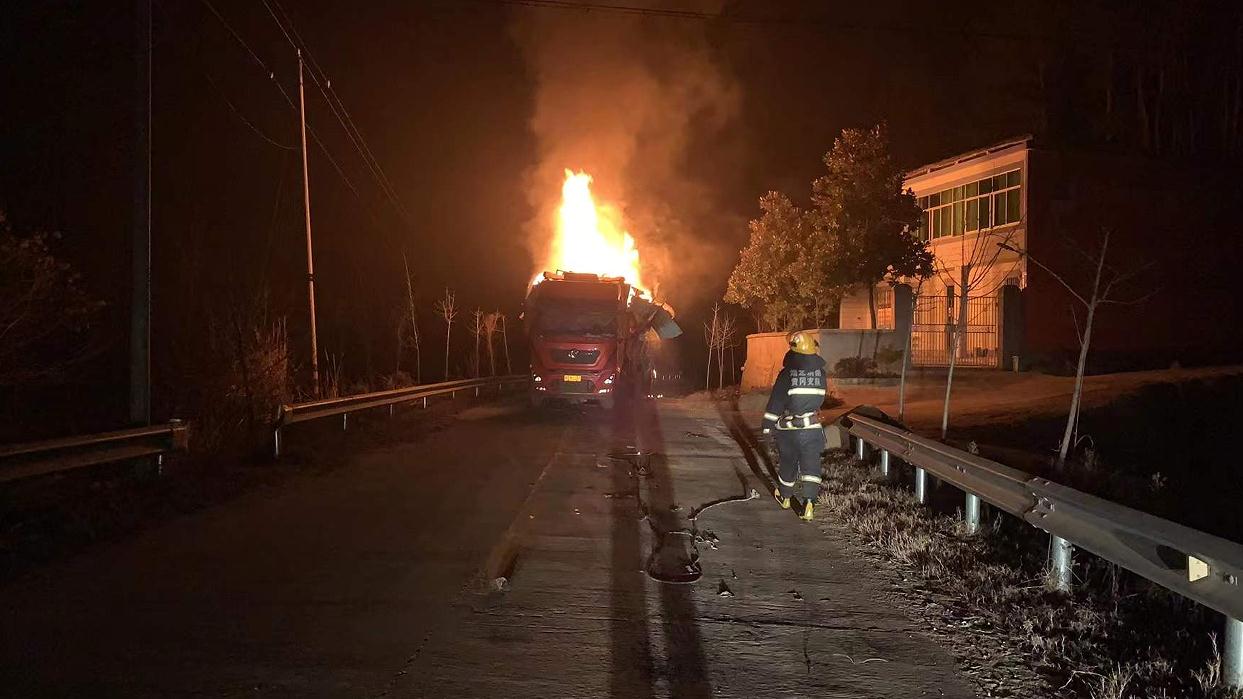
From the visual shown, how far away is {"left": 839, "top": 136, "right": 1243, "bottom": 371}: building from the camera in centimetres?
2280

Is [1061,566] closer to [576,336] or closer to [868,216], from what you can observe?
[576,336]

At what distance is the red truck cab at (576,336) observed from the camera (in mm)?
17672

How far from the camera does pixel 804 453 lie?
25.9ft

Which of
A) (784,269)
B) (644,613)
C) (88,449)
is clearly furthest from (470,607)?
(784,269)

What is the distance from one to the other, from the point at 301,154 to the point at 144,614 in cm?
1373

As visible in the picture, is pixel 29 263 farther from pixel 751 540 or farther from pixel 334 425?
pixel 751 540

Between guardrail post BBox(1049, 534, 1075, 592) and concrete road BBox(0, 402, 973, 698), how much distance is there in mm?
1095

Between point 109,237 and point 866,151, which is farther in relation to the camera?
point 866,151

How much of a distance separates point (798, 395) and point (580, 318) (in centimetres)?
1056

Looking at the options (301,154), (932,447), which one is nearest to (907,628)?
(932,447)

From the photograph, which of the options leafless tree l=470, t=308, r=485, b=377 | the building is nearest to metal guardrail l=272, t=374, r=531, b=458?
leafless tree l=470, t=308, r=485, b=377

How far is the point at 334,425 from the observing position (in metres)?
15.3

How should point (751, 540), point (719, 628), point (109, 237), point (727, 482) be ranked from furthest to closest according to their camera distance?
point (109, 237) → point (727, 482) → point (751, 540) → point (719, 628)

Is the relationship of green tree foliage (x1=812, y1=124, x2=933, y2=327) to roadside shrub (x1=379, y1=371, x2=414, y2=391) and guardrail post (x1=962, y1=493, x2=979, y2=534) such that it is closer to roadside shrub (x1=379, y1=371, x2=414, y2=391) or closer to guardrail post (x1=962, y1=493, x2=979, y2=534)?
roadside shrub (x1=379, y1=371, x2=414, y2=391)
